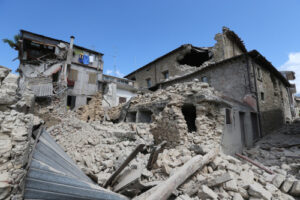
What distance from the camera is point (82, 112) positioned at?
14867mm

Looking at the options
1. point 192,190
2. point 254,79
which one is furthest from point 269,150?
point 192,190

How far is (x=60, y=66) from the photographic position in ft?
51.2

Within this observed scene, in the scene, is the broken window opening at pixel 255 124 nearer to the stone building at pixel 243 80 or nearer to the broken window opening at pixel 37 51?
the stone building at pixel 243 80

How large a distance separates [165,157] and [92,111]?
1241cm

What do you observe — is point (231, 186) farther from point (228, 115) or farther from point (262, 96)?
point (262, 96)

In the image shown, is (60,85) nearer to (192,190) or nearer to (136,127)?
(136,127)

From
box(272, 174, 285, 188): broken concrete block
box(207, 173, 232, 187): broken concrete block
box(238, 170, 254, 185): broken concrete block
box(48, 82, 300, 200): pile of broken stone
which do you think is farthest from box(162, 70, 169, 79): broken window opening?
box(207, 173, 232, 187): broken concrete block

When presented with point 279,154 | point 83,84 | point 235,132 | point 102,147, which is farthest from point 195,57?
point 102,147

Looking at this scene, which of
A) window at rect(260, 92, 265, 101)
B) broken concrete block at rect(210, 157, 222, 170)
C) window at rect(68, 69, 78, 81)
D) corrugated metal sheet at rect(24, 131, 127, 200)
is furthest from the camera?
window at rect(68, 69, 78, 81)

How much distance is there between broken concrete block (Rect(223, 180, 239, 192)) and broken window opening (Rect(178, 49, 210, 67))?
53.3 feet

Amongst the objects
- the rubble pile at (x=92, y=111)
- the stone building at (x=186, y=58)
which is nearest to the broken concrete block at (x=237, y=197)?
the rubble pile at (x=92, y=111)

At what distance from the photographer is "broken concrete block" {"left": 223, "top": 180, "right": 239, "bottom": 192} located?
3.51 metres

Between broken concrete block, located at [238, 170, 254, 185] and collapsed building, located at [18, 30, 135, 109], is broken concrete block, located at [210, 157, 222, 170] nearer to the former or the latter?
broken concrete block, located at [238, 170, 254, 185]

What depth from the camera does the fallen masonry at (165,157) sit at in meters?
2.09
